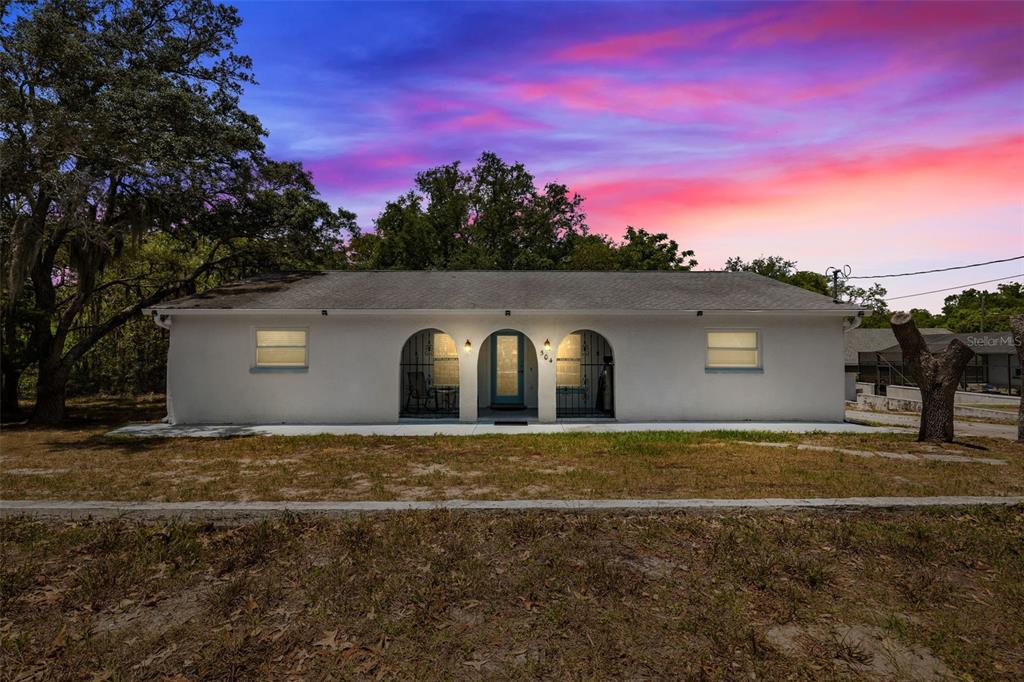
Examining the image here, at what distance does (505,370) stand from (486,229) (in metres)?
23.5

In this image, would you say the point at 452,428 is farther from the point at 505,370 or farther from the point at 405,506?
the point at 405,506

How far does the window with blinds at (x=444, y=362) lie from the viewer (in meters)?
15.0

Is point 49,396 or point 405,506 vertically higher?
point 49,396

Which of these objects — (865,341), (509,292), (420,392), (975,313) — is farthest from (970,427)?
(975,313)

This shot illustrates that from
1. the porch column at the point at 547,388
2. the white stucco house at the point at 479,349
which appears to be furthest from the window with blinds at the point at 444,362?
the porch column at the point at 547,388

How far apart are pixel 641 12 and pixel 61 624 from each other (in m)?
10.1

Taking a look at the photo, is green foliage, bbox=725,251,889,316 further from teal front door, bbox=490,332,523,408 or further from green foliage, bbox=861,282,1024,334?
teal front door, bbox=490,332,523,408

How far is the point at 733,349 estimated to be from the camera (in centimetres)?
1275

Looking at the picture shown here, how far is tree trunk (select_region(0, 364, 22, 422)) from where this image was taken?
43.2ft

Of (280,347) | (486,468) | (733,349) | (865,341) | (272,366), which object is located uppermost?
(865,341)

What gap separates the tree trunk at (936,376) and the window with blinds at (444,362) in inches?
418

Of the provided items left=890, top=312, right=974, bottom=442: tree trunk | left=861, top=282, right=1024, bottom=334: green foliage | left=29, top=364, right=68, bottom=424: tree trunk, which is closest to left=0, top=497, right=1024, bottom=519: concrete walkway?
left=890, top=312, right=974, bottom=442: tree trunk

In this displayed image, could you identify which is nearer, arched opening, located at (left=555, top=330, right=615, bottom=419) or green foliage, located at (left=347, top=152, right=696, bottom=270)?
arched opening, located at (left=555, top=330, right=615, bottom=419)

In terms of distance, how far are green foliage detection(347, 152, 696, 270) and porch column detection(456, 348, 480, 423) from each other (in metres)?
21.9
